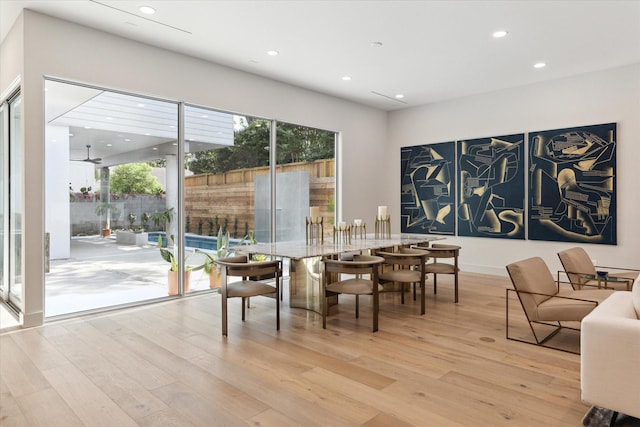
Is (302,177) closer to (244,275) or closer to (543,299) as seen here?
(244,275)

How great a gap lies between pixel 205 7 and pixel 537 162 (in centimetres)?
521

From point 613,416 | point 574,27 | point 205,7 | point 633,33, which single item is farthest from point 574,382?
point 205,7

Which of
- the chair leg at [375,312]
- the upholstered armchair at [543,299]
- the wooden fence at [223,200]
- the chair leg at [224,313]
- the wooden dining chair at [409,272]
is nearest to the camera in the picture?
the upholstered armchair at [543,299]

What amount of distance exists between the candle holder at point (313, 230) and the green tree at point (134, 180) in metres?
1.94

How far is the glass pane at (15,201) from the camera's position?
15.1 ft

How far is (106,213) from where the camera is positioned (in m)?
4.69

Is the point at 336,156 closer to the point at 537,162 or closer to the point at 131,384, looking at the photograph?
the point at 537,162

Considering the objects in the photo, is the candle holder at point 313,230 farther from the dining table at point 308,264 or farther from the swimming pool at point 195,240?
the swimming pool at point 195,240

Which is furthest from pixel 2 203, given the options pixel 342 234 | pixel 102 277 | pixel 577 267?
pixel 577 267

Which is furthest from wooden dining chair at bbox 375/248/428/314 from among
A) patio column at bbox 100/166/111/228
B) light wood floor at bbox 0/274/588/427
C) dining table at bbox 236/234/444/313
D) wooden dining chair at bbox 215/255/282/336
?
patio column at bbox 100/166/111/228

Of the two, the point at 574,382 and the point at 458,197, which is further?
the point at 458,197

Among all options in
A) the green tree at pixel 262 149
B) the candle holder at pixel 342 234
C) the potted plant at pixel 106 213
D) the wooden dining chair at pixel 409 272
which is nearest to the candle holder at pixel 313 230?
the candle holder at pixel 342 234

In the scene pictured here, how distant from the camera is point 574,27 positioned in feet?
14.3

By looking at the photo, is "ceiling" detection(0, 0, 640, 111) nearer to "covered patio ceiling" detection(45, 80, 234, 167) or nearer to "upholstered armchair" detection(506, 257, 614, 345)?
"covered patio ceiling" detection(45, 80, 234, 167)
